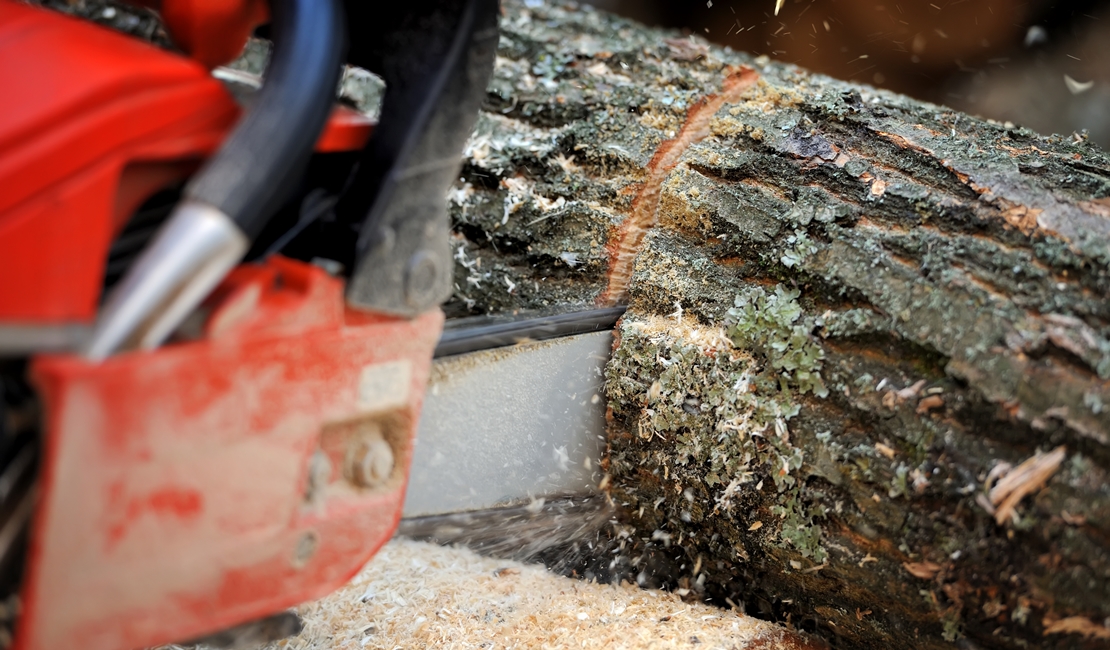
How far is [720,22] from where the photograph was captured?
13.3ft

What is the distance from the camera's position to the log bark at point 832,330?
1.47m

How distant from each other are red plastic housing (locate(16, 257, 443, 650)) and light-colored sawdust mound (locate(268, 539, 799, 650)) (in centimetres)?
50

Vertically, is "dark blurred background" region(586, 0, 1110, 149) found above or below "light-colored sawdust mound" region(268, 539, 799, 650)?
above

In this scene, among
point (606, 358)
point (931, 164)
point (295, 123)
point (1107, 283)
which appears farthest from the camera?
point (606, 358)

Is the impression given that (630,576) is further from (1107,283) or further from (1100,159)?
(1100,159)

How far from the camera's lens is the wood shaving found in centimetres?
143

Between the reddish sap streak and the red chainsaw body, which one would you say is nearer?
the red chainsaw body

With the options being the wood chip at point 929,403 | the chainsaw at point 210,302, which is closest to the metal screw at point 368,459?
the chainsaw at point 210,302

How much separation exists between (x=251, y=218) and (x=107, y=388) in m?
0.27

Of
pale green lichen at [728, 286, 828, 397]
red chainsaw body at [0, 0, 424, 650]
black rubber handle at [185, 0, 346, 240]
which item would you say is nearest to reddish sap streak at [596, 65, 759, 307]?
pale green lichen at [728, 286, 828, 397]

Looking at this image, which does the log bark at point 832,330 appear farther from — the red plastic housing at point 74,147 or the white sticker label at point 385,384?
the red plastic housing at point 74,147

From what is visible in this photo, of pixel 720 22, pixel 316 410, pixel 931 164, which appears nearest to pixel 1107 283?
pixel 931 164

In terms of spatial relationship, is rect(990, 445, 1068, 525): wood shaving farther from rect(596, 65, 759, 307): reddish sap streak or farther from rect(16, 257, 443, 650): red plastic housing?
rect(16, 257, 443, 650): red plastic housing

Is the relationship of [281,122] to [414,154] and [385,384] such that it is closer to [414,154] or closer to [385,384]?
[414,154]
